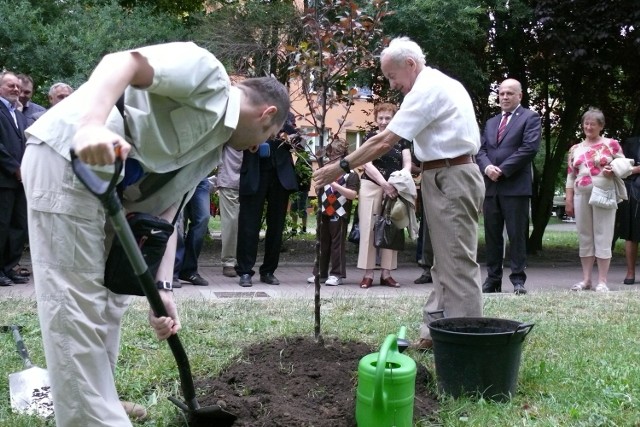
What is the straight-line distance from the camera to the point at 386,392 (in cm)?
333

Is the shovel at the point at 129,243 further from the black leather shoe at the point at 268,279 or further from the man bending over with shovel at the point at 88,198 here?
the black leather shoe at the point at 268,279

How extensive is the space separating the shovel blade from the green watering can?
152 cm

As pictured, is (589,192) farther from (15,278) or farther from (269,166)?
(15,278)

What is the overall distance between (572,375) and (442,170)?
1.46 metres

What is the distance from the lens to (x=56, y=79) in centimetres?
1026

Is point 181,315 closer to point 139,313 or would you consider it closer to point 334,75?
point 139,313

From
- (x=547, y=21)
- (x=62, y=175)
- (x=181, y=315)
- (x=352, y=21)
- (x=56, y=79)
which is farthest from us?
(x=547, y=21)

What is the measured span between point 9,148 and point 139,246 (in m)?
5.94

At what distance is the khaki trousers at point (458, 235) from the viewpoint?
480cm

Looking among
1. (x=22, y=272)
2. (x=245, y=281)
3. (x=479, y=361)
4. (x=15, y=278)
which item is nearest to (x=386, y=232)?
(x=245, y=281)

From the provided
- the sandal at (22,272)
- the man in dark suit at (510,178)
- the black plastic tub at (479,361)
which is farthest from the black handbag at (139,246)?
the sandal at (22,272)

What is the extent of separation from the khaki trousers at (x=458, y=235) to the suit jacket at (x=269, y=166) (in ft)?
11.8

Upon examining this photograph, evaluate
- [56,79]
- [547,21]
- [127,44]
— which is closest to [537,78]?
[547,21]

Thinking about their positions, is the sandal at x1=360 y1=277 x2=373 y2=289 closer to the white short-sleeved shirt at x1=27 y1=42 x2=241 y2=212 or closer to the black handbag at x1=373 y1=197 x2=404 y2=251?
the black handbag at x1=373 y1=197 x2=404 y2=251
